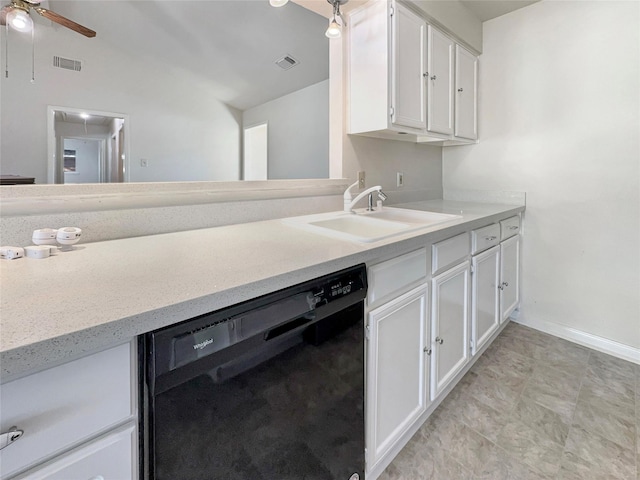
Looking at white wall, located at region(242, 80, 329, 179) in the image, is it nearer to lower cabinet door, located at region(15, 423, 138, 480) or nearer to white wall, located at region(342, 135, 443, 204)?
white wall, located at region(342, 135, 443, 204)

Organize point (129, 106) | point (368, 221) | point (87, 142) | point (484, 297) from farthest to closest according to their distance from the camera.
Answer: point (484, 297), point (368, 221), point (129, 106), point (87, 142)

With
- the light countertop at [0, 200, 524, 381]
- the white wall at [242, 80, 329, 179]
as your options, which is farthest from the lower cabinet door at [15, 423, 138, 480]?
the white wall at [242, 80, 329, 179]

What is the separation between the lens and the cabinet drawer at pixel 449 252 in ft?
4.58

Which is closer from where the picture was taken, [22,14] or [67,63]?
[22,14]

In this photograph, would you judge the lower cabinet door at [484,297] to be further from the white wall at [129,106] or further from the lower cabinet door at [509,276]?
the white wall at [129,106]

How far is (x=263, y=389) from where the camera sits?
0.77 metres

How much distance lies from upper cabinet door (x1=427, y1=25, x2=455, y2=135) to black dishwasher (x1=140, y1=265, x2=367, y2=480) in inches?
58.3

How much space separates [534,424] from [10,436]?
191 cm

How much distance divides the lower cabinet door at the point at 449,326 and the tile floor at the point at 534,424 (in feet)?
0.68

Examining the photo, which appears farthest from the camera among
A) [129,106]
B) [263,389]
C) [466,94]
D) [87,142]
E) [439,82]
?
[466,94]

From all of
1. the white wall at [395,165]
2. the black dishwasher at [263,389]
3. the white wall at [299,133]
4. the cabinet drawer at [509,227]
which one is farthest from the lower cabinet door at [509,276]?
the black dishwasher at [263,389]

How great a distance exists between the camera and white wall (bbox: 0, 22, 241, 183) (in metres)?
1.15

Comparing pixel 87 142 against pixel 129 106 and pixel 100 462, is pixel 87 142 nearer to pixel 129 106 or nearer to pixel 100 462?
pixel 129 106

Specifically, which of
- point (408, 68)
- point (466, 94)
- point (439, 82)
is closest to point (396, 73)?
point (408, 68)
